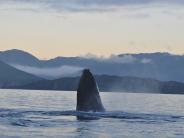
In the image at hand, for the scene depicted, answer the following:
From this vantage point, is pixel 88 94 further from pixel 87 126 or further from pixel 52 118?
pixel 87 126

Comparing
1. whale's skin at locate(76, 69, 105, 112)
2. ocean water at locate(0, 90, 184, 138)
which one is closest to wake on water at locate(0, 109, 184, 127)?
ocean water at locate(0, 90, 184, 138)

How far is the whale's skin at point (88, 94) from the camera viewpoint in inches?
2354

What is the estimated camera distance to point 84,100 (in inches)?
2393

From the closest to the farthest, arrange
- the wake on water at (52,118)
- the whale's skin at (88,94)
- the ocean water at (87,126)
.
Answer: the ocean water at (87,126), the wake on water at (52,118), the whale's skin at (88,94)

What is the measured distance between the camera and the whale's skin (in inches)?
2354

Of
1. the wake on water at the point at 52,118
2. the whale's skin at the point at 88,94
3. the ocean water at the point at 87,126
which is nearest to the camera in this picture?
the ocean water at the point at 87,126

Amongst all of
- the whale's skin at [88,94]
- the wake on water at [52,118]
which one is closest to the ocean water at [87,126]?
the wake on water at [52,118]

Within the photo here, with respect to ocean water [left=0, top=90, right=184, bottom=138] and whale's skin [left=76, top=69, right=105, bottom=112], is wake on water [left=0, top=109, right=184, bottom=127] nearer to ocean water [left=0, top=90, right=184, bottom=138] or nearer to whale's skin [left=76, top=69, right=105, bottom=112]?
ocean water [left=0, top=90, right=184, bottom=138]

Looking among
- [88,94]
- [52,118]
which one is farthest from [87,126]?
[88,94]

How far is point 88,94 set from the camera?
59.7 meters

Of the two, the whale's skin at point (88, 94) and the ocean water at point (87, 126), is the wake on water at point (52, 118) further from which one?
the whale's skin at point (88, 94)

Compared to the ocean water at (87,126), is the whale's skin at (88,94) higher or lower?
higher

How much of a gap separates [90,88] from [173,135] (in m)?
18.8

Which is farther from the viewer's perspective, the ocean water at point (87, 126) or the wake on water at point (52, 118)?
the wake on water at point (52, 118)
